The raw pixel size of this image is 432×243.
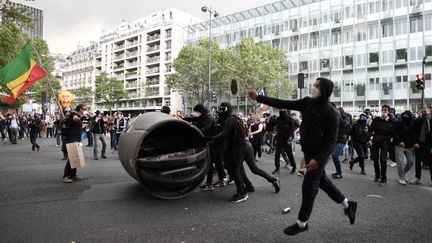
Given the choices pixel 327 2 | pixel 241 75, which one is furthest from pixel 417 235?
pixel 327 2

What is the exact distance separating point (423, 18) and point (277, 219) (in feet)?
127

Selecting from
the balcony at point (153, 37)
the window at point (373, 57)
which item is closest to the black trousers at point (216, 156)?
the window at point (373, 57)

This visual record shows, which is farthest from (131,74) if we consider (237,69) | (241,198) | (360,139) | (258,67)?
(241,198)

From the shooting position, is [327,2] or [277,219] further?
[327,2]

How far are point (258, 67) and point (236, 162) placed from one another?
32.1 meters

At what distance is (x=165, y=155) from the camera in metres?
5.49

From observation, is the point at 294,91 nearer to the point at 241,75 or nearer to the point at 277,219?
the point at 241,75

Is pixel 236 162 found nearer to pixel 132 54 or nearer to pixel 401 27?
pixel 401 27

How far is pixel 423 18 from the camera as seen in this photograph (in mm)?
34469

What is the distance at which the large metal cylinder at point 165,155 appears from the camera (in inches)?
207

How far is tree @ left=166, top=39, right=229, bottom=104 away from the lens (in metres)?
41.8

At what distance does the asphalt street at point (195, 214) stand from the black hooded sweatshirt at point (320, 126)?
1.06 m

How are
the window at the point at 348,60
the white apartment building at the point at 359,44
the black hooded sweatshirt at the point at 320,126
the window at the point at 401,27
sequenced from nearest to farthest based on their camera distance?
the black hooded sweatshirt at the point at 320,126 → the white apartment building at the point at 359,44 → the window at the point at 401,27 → the window at the point at 348,60

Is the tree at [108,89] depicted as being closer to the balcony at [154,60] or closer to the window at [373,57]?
the balcony at [154,60]
